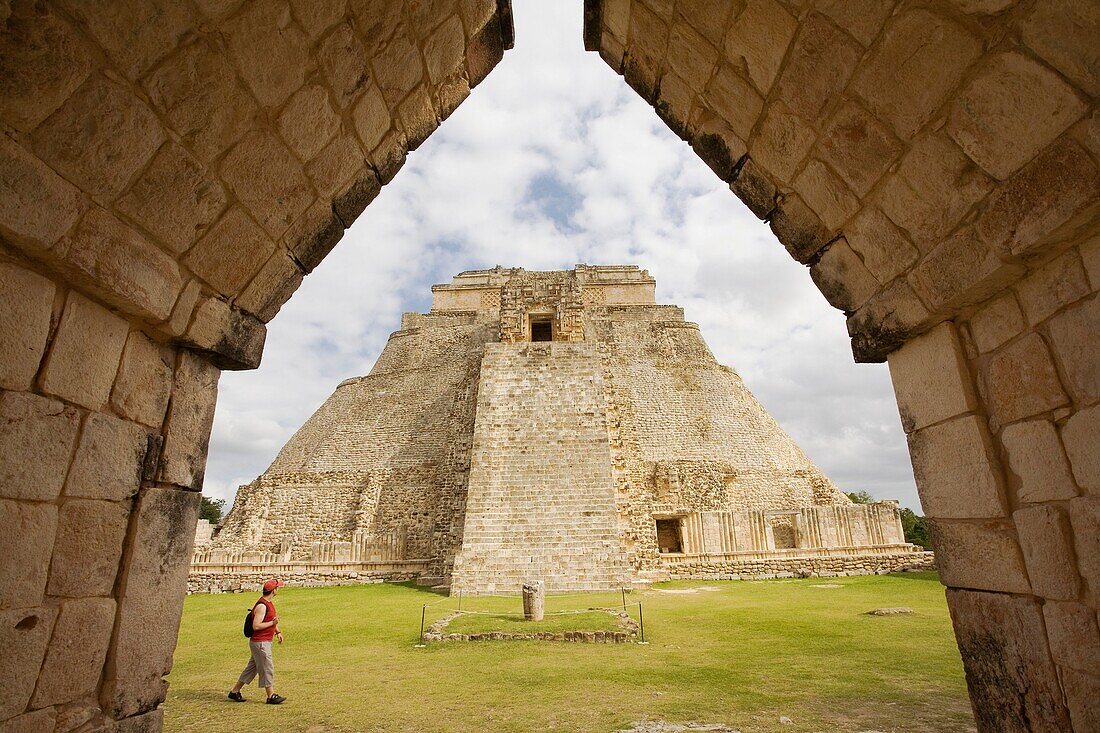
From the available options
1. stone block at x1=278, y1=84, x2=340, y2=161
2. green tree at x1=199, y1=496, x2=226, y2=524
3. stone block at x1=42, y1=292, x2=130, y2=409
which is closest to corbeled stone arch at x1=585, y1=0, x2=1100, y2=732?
stone block at x1=278, y1=84, x2=340, y2=161

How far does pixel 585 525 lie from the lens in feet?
43.3

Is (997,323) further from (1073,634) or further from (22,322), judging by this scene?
(22,322)

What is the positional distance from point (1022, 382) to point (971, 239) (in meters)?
0.63

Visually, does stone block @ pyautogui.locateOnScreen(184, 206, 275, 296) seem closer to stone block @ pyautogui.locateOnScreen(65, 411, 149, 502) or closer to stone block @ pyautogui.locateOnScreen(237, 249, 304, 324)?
stone block @ pyautogui.locateOnScreen(237, 249, 304, 324)

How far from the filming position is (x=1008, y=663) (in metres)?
2.27

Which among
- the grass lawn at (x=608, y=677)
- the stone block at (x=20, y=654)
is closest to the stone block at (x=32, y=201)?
the stone block at (x=20, y=654)

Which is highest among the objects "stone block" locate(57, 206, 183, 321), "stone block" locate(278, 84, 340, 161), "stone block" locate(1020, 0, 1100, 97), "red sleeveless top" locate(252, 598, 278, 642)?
"stone block" locate(278, 84, 340, 161)

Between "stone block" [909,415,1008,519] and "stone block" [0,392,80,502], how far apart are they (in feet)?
12.4

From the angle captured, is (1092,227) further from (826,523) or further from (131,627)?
(826,523)

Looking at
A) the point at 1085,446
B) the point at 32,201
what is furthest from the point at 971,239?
the point at 32,201

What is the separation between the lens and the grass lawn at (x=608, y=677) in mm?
4273

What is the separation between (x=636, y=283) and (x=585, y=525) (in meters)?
28.0

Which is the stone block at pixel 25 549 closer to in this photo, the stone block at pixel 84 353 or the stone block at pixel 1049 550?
the stone block at pixel 84 353

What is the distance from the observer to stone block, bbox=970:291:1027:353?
2.24 metres
